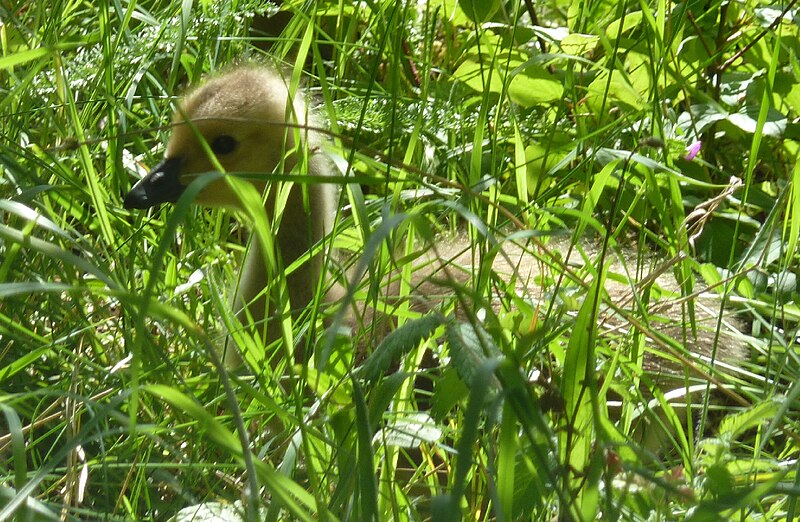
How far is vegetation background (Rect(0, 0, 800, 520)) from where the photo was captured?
3.29 feet

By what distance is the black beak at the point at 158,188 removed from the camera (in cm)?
194

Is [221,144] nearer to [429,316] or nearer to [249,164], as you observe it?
[249,164]

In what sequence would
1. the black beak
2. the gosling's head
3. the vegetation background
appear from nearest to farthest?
the vegetation background
the black beak
the gosling's head

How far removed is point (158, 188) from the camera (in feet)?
6.57

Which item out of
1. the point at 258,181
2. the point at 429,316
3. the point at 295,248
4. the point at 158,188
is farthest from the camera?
the point at 295,248

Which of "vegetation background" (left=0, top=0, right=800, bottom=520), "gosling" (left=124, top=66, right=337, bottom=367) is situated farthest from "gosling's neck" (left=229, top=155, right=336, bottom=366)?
"vegetation background" (left=0, top=0, right=800, bottom=520)

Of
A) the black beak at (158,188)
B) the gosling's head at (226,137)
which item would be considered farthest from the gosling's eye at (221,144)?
the black beak at (158,188)

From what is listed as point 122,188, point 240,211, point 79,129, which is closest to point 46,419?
point 79,129

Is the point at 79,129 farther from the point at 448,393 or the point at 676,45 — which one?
the point at 676,45

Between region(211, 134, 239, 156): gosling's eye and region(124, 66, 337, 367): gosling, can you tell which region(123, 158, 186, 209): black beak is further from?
region(211, 134, 239, 156): gosling's eye

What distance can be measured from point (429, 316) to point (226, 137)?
126cm

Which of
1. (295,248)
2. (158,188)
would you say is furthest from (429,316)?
(295,248)

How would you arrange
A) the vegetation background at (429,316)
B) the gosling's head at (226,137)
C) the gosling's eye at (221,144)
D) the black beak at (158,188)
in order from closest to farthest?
the vegetation background at (429,316) → the black beak at (158,188) → the gosling's head at (226,137) → the gosling's eye at (221,144)

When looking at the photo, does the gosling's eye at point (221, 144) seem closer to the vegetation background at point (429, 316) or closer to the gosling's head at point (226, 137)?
the gosling's head at point (226, 137)
